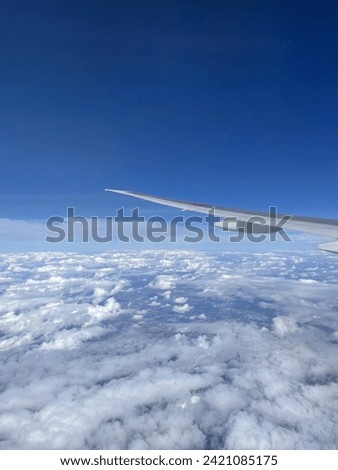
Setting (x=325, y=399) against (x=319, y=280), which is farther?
(x=319, y=280)

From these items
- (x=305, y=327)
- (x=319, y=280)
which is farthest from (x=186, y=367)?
(x=319, y=280)

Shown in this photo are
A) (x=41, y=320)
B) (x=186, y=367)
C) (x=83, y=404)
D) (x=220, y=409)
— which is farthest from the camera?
(x=41, y=320)

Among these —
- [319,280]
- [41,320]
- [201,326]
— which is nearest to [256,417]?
[201,326]

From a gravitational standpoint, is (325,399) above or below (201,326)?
above

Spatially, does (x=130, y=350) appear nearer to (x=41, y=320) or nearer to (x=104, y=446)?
(x=104, y=446)
